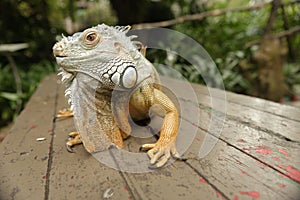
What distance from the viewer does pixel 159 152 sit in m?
1.13

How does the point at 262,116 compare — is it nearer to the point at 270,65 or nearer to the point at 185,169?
the point at 185,169

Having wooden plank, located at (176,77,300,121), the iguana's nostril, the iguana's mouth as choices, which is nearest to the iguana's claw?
the iguana's mouth

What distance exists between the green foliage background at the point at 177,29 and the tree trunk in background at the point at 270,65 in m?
0.30

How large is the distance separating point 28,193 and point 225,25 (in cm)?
622

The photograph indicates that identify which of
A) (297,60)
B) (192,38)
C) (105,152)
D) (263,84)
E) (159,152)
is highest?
(297,60)

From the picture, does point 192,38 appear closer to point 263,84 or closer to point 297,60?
point 263,84

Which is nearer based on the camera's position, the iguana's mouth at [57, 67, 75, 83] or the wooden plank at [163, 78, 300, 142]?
the iguana's mouth at [57, 67, 75, 83]

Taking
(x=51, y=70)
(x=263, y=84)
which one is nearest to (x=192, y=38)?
(x=263, y=84)

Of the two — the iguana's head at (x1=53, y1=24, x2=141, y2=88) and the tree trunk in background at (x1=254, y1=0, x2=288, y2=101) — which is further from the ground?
the tree trunk in background at (x1=254, y1=0, x2=288, y2=101)

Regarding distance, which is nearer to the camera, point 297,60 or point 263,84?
point 263,84

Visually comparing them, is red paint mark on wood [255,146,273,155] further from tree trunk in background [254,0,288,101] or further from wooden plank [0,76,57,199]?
tree trunk in background [254,0,288,101]

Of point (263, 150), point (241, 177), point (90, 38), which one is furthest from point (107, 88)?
point (263, 150)

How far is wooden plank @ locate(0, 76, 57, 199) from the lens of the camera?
1.02 meters

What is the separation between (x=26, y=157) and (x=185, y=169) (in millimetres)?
895
